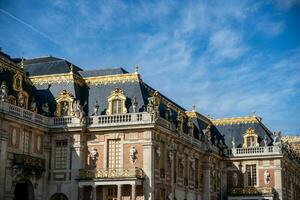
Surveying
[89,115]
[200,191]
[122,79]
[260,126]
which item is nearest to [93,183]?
[89,115]

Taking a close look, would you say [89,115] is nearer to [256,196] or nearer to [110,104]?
[110,104]

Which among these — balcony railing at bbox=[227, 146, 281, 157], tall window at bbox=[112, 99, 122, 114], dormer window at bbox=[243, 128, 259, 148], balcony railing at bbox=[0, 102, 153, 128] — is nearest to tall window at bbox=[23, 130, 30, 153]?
balcony railing at bbox=[0, 102, 153, 128]

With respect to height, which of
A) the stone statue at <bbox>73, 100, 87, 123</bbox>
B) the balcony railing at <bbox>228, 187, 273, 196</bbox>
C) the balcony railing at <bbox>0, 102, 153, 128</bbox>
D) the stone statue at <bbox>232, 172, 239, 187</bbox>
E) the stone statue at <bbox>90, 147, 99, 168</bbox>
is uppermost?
the stone statue at <bbox>73, 100, 87, 123</bbox>

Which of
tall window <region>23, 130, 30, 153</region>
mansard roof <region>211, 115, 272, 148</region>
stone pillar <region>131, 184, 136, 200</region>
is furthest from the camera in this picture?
mansard roof <region>211, 115, 272, 148</region>

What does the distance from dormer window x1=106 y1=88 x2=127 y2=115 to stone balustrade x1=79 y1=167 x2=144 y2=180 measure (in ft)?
14.9

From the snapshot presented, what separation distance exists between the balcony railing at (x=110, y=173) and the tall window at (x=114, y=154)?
944mm

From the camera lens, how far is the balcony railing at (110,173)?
1622 inches

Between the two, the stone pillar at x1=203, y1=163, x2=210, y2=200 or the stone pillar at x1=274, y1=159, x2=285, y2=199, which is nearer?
the stone pillar at x1=203, y1=163, x2=210, y2=200

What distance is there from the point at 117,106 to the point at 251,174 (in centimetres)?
2173

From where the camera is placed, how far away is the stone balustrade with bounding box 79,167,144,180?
41188 mm

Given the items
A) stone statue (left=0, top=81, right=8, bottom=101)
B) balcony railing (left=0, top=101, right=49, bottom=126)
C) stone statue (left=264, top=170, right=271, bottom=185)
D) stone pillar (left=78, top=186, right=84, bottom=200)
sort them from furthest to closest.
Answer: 1. stone statue (left=264, top=170, right=271, bottom=185)
2. stone pillar (left=78, top=186, right=84, bottom=200)
3. balcony railing (left=0, top=101, right=49, bottom=126)
4. stone statue (left=0, top=81, right=8, bottom=101)

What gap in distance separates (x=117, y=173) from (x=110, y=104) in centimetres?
551

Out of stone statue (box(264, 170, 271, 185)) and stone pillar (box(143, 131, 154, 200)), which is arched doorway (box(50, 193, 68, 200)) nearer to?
stone pillar (box(143, 131, 154, 200))

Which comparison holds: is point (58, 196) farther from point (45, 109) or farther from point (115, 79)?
point (115, 79)
